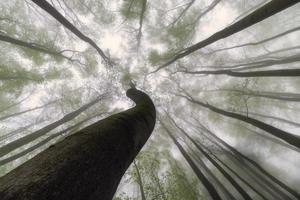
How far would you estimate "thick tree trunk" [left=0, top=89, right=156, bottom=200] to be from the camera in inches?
49.8

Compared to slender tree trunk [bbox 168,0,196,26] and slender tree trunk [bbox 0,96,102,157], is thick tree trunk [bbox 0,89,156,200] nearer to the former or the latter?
slender tree trunk [bbox 0,96,102,157]

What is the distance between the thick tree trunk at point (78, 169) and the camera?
1.27 m

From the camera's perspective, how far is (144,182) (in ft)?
38.2

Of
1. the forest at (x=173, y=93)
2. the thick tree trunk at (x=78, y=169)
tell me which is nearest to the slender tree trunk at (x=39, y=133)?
the forest at (x=173, y=93)

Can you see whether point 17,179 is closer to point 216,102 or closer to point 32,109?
point 216,102

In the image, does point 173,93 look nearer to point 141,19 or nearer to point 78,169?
point 141,19

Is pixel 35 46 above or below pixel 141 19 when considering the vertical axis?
below

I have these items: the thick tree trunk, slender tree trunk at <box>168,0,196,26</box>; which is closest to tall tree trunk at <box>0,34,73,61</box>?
slender tree trunk at <box>168,0,196,26</box>

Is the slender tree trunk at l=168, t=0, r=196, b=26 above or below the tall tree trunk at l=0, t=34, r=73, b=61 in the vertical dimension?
above

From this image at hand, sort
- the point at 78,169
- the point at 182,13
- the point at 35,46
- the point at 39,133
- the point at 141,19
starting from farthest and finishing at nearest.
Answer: the point at 182,13
the point at 141,19
the point at 35,46
the point at 39,133
the point at 78,169

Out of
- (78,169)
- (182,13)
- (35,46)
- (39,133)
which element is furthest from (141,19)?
(78,169)

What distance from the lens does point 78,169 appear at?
5.19 ft

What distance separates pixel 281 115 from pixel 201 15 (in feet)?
32.9

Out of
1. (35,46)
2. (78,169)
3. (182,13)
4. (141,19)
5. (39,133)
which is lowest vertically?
(39,133)
